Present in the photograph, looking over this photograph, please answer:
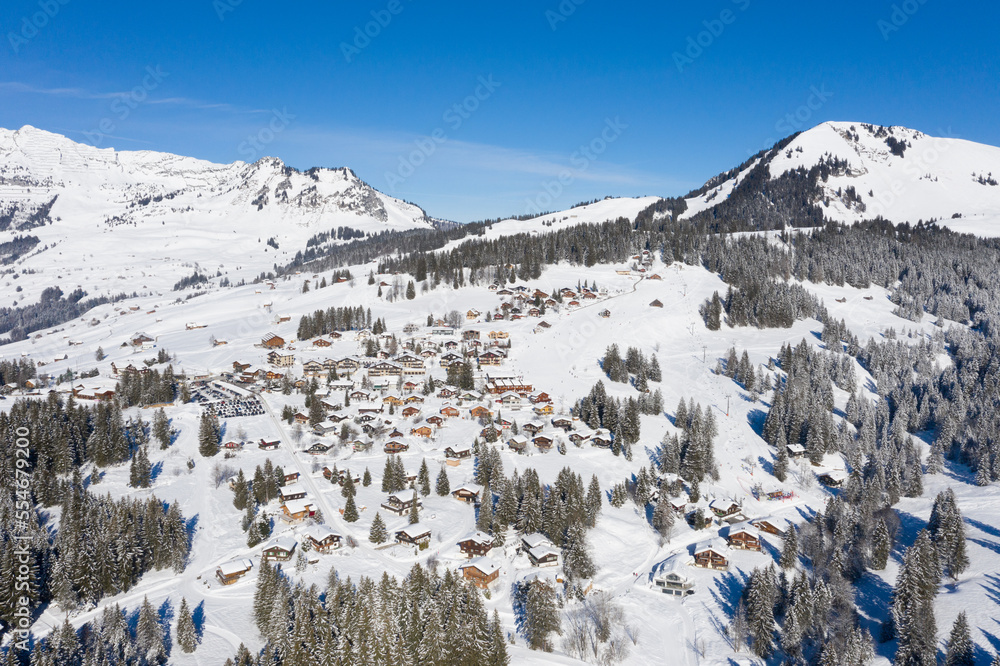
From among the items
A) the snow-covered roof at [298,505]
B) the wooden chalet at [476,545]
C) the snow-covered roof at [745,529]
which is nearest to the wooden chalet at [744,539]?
the snow-covered roof at [745,529]

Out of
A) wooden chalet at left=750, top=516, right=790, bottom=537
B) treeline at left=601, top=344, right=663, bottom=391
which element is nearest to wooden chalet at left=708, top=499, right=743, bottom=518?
wooden chalet at left=750, top=516, right=790, bottom=537

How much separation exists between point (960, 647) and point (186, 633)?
4317 centimetres

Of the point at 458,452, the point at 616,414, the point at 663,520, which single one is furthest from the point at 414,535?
the point at 616,414

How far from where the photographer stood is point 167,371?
72.9 meters

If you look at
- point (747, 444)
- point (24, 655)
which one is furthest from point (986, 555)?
point (24, 655)

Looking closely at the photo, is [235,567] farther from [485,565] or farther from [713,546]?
[713,546]

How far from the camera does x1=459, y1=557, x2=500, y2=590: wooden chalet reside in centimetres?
3825

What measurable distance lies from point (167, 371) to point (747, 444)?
74.3 metres

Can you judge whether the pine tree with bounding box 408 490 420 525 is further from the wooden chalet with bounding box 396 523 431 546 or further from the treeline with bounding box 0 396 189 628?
the treeline with bounding box 0 396 189 628

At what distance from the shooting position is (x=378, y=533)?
4209 cm

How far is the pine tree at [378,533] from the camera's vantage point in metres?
42.1

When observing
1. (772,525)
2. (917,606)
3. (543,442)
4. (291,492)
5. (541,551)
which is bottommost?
(772,525)

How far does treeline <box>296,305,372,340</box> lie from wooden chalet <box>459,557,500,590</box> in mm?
72296

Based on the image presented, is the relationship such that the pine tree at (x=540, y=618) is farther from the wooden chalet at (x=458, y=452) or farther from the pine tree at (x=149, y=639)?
the wooden chalet at (x=458, y=452)
